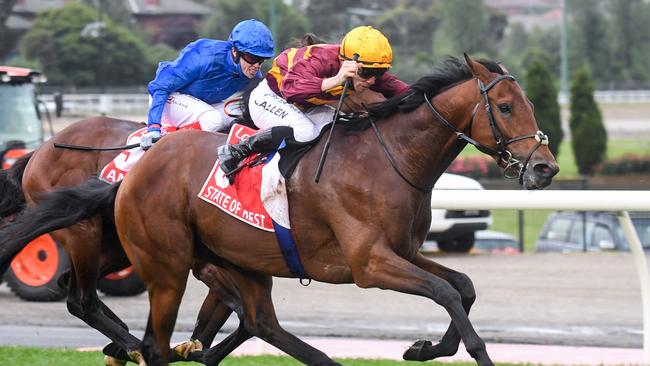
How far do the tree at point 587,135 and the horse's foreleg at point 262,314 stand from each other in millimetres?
22850

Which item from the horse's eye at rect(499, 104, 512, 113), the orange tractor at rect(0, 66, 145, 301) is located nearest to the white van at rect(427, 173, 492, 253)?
the orange tractor at rect(0, 66, 145, 301)

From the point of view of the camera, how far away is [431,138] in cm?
606

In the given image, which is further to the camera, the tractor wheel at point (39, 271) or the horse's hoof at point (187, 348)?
the tractor wheel at point (39, 271)

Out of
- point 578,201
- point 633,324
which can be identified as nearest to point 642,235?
point 633,324

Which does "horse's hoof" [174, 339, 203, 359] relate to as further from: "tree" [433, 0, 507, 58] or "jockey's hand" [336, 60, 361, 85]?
"tree" [433, 0, 507, 58]

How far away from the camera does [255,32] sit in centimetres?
687

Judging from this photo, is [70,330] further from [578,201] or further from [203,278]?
[578,201]

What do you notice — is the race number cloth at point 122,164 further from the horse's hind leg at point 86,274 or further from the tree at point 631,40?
the tree at point 631,40

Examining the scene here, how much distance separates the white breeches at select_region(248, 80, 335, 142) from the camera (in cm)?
635

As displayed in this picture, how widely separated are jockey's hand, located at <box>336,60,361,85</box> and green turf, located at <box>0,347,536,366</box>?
2189mm

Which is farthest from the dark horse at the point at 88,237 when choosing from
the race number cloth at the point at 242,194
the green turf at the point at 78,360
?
the race number cloth at the point at 242,194

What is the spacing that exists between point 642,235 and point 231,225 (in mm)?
9709

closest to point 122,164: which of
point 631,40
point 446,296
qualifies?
point 446,296

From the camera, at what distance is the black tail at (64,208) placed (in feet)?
22.6
